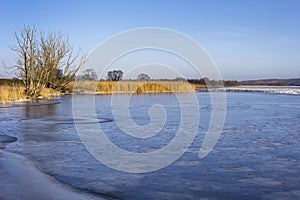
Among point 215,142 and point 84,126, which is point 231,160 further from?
point 84,126

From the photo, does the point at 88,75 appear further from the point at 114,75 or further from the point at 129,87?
the point at 114,75

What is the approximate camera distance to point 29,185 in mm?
3926

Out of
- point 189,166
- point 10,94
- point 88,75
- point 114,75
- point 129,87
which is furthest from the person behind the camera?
point 114,75

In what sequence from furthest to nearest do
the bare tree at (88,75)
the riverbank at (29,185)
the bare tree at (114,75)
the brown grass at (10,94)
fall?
the bare tree at (114,75), the bare tree at (88,75), the brown grass at (10,94), the riverbank at (29,185)

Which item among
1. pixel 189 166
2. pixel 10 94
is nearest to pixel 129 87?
pixel 10 94

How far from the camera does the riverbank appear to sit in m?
3.55

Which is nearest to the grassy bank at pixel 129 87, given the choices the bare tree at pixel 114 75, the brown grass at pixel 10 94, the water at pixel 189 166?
the bare tree at pixel 114 75

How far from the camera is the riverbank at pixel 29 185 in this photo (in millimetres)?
3547

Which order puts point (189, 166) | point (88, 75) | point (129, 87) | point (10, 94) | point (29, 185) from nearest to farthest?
point (29, 185) → point (189, 166) → point (10, 94) → point (129, 87) → point (88, 75)

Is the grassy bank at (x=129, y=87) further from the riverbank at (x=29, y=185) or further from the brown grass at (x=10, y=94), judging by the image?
the riverbank at (x=29, y=185)

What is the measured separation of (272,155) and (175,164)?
5.72ft

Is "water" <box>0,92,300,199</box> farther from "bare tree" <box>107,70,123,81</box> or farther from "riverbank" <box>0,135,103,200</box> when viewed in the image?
"bare tree" <box>107,70,123,81</box>

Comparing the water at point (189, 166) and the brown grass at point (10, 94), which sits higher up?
the brown grass at point (10, 94)

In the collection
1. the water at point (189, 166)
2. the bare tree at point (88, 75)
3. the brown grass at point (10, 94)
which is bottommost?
the water at point (189, 166)
